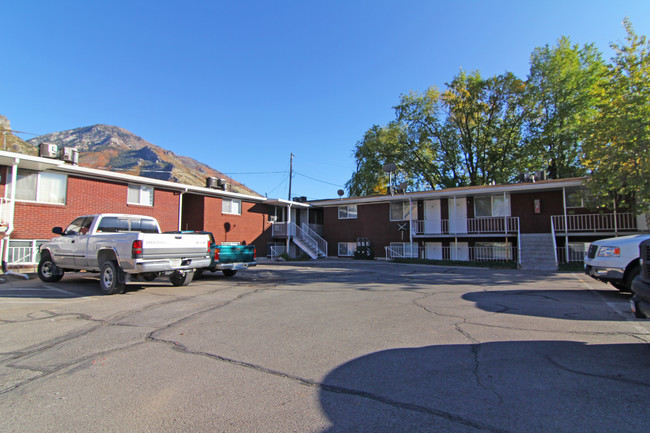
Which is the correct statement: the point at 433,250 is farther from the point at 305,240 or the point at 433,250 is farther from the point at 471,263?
the point at 305,240

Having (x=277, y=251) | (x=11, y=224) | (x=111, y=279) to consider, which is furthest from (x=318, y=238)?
(x=111, y=279)

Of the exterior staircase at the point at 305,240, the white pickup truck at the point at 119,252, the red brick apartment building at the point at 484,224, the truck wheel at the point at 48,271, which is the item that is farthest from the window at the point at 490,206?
the truck wheel at the point at 48,271

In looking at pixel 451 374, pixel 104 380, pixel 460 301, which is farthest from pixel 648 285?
pixel 104 380

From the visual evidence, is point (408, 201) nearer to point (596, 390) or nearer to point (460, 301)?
point (460, 301)

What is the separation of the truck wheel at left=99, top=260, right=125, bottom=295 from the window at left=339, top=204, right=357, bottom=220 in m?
18.8

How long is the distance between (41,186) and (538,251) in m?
22.5

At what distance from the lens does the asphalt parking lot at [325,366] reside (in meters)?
2.82

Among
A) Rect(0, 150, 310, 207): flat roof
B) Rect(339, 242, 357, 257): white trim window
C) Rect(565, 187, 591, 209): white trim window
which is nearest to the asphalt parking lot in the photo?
Rect(0, 150, 310, 207): flat roof

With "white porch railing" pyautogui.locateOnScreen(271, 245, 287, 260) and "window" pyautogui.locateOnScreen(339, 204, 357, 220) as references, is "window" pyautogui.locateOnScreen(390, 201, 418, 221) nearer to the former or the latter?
"window" pyautogui.locateOnScreen(339, 204, 357, 220)

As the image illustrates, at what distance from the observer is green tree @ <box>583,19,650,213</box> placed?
13.0 m

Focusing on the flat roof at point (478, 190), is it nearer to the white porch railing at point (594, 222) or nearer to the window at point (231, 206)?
the white porch railing at point (594, 222)

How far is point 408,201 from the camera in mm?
23625

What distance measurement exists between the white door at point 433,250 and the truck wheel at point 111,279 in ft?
58.9

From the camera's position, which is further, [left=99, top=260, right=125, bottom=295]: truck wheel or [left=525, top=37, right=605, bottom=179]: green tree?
[left=525, top=37, right=605, bottom=179]: green tree
